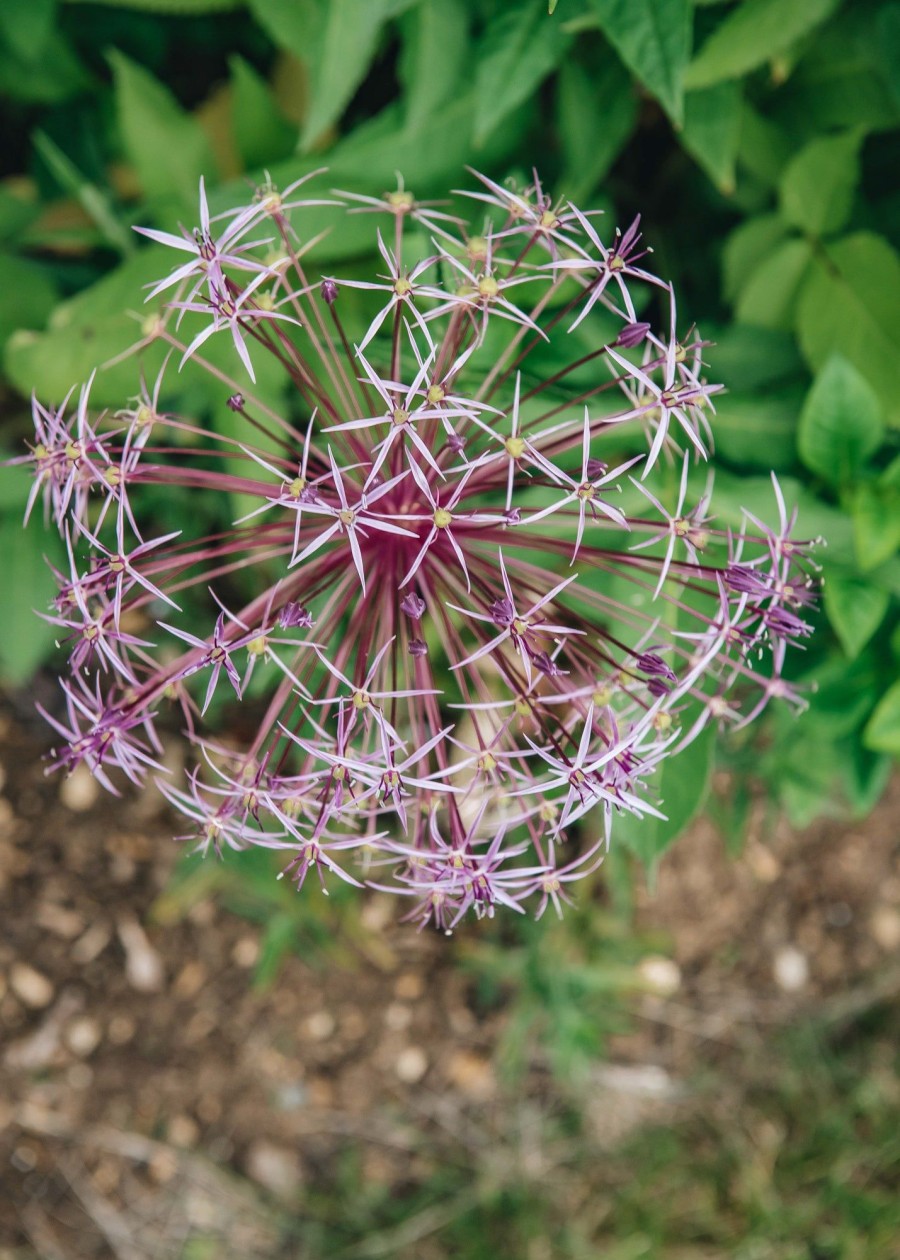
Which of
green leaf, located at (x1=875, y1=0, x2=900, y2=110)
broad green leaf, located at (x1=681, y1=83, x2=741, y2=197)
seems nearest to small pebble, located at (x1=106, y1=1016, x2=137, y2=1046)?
broad green leaf, located at (x1=681, y1=83, x2=741, y2=197)

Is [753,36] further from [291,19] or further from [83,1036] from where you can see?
[83,1036]

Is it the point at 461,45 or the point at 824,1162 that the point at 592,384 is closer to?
the point at 461,45

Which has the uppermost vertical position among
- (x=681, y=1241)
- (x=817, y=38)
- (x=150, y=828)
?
(x=817, y=38)

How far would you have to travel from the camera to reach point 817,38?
4.27 feet

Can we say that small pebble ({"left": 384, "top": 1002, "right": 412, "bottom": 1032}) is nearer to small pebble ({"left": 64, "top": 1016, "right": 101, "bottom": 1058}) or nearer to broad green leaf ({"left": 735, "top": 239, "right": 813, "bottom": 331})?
small pebble ({"left": 64, "top": 1016, "right": 101, "bottom": 1058})

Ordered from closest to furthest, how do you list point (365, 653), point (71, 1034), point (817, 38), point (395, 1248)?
point (365, 653)
point (817, 38)
point (71, 1034)
point (395, 1248)

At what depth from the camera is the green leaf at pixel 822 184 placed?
1.24m

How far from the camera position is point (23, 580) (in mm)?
1577

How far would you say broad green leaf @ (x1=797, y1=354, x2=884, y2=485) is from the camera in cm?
113

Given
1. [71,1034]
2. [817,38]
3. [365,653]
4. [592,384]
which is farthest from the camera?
[71,1034]

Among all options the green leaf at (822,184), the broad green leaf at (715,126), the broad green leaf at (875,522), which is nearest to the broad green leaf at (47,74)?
the broad green leaf at (715,126)

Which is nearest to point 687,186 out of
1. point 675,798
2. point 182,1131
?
point 675,798

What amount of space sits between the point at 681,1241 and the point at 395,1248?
612 mm

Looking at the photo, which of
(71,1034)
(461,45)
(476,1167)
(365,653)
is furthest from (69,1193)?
(461,45)
